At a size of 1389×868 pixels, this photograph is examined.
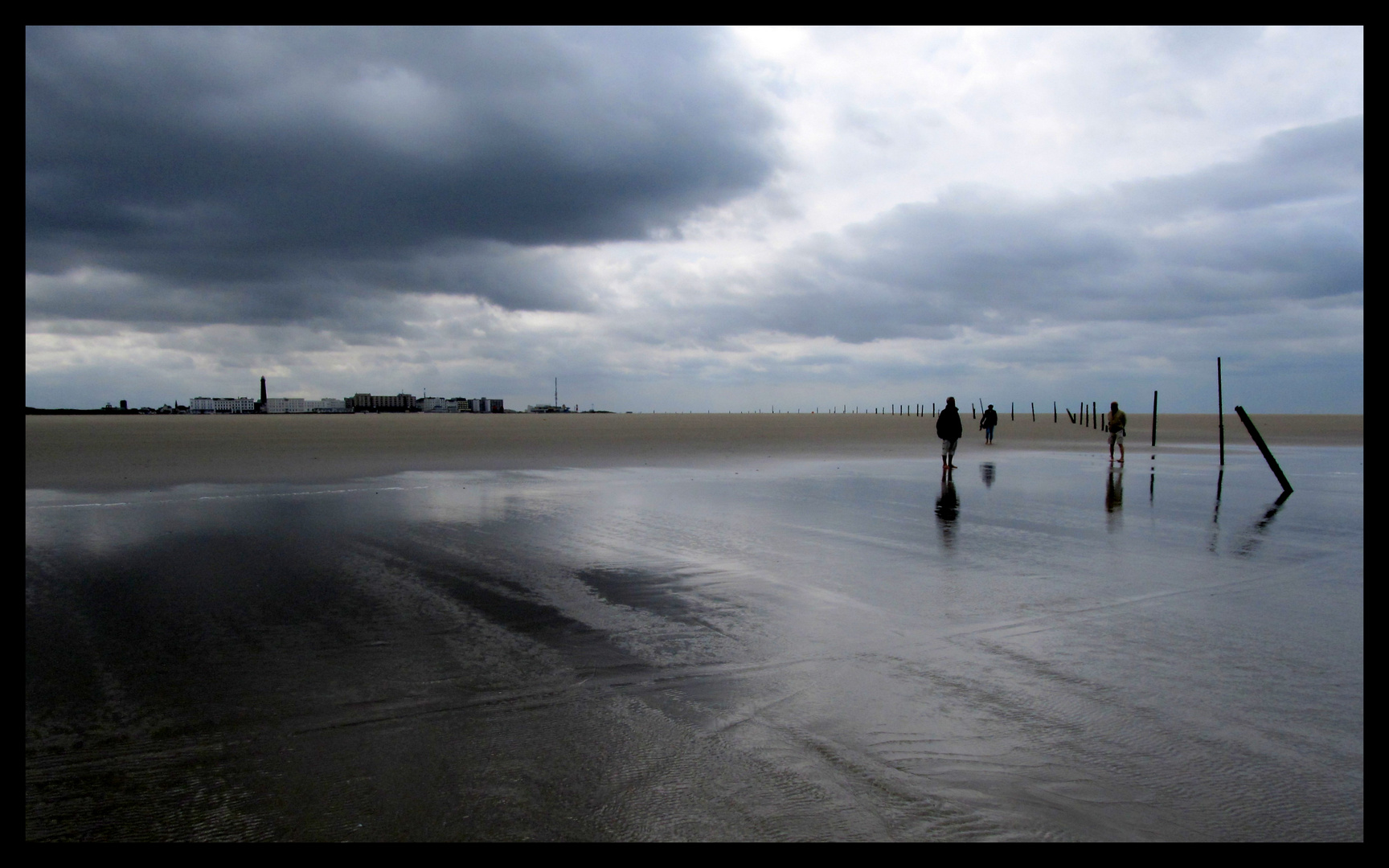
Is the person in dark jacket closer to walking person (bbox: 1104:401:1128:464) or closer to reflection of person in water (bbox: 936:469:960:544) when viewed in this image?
reflection of person in water (bbox: 936:469:960:544)

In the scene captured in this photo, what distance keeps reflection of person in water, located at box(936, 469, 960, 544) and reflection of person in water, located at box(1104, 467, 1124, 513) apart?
2685mm

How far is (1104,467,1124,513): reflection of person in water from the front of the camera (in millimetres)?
14031

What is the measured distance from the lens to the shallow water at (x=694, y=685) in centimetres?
338

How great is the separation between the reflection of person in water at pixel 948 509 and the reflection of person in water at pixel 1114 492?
2685mm

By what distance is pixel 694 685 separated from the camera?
4949 mm

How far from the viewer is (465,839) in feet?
10.3

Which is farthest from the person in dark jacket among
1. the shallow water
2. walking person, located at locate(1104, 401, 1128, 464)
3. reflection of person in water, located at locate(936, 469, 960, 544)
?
the shallow water

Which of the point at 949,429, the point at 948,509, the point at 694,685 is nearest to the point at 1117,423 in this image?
the point at 949,429

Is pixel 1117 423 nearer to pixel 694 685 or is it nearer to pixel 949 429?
pixel 949 429

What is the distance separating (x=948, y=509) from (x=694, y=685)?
10000 millimetres

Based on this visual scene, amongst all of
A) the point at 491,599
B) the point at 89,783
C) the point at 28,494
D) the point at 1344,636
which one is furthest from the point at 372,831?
the point at 28,494
